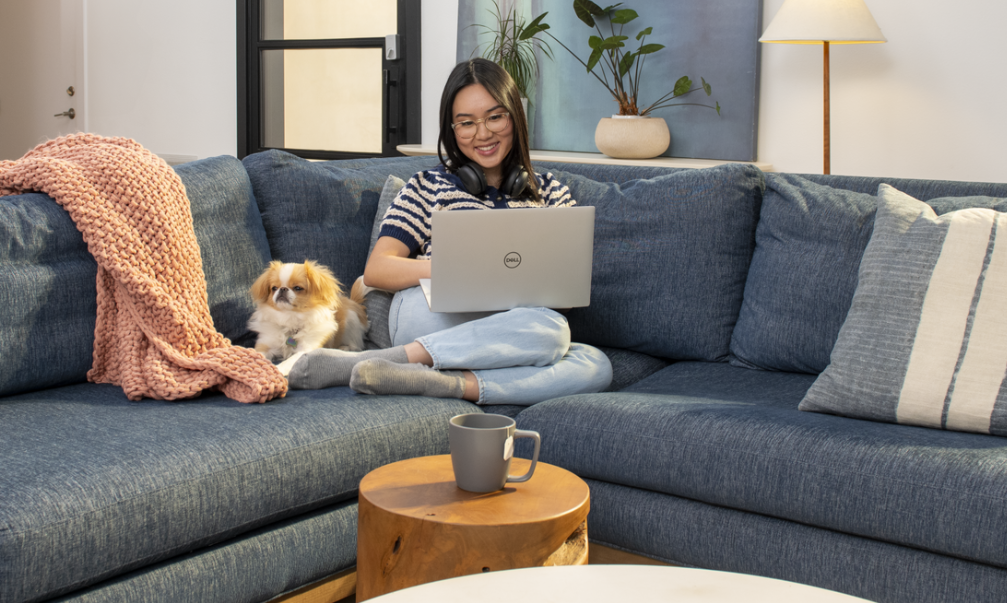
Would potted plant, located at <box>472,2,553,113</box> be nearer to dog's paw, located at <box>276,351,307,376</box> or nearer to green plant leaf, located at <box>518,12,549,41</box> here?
green plant leaf, located at <box>518,12,549,41</box>

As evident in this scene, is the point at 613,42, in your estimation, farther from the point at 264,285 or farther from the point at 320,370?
the point at 320,370

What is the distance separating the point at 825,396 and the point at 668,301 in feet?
1.90

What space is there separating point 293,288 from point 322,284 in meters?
0.07

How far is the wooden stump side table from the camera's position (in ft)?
3.77

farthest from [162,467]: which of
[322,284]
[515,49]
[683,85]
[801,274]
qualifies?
[515,49]

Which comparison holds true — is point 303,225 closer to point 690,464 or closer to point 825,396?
point 690,464

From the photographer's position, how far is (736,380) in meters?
2.00

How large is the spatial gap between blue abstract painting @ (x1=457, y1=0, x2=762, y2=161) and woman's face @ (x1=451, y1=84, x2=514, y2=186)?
55.5 inches

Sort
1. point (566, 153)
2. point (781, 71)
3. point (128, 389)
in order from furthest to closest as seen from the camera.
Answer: point (566, 153)
point (781, 71)
point (128, 389)

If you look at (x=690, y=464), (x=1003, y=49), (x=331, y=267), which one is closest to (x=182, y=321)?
(x=331, y=267)

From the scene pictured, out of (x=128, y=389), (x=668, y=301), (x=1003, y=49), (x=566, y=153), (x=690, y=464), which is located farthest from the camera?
(x=566, y=153)

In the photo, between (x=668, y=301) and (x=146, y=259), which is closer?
(x=146, y=259)

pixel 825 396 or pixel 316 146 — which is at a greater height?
pixel 316 146

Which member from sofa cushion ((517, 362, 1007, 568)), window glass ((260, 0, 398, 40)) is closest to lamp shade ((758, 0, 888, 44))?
sofa cushion ((517, 362, 1007, 568))
